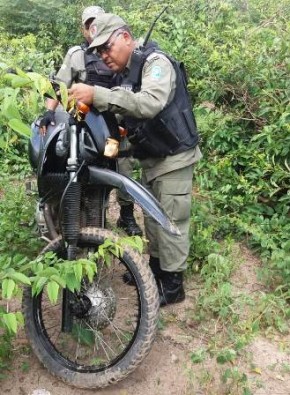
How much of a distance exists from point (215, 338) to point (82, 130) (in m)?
1.62

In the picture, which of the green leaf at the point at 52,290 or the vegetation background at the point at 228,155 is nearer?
the green leaf at the point at 52,290

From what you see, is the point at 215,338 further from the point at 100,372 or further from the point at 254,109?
the point at 254,109

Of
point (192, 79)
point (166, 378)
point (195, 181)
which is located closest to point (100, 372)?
point (166, 378)

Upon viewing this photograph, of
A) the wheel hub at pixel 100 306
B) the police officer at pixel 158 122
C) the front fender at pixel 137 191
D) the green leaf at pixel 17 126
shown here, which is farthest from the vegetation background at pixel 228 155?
the green leaf at pixel 17 126

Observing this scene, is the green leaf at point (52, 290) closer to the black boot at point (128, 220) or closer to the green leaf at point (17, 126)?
the green leaf at point (17, 126)

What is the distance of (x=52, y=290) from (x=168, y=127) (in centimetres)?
145

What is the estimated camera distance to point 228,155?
192 inches

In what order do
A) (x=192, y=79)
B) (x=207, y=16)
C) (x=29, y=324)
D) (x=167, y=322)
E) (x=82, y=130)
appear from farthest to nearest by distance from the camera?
1. (x=207, y=16)
2. (x=192, y=79)
3. (x=167, y=322)
4. (x=29, y=324)
5. (x=82, y=130)

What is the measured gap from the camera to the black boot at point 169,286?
359 centimetres

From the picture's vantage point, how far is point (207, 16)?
6555mm

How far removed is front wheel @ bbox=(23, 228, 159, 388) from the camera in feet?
9.16

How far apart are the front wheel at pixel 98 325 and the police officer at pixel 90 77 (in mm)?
704

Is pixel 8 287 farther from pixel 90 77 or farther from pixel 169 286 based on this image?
pixel 90 77

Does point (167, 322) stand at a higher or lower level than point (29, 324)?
lower
